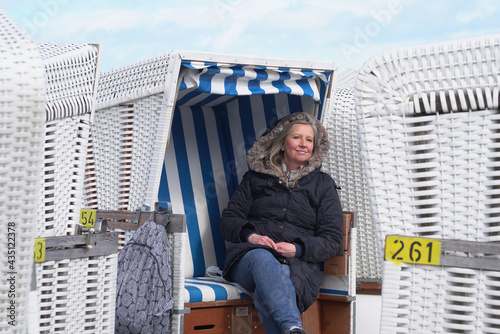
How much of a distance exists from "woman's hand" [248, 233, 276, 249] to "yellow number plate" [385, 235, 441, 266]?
1.93m

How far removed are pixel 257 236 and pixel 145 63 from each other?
4.20ft

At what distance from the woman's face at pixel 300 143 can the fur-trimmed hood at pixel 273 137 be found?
53mm

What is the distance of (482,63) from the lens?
1.99 metres

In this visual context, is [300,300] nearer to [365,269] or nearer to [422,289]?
[365,269]

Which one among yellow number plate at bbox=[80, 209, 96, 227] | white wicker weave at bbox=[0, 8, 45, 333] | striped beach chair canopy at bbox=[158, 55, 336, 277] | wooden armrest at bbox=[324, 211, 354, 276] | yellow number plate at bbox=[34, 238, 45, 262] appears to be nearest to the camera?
white wicker weave at bbox=[0, 8, 45, 333]

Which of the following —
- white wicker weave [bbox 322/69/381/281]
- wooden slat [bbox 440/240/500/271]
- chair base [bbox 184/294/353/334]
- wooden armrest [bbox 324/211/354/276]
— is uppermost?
white wicker weave [bbox 322/69/381/281]

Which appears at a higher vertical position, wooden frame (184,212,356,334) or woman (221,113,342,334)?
woman (221,113,342,334)

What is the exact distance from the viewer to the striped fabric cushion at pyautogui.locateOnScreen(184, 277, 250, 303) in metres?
3.87

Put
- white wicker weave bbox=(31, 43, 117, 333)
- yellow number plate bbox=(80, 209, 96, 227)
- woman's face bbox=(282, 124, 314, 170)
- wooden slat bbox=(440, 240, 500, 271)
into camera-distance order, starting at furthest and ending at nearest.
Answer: woman's face bbox=(282, 124, 314, 170) → yellow number plate bbox=(80, 209, 96, 227) → white wicker weave bbox=(31, 43, 117, 333) → wooden slat bbox=(440, 240, 500, 271)

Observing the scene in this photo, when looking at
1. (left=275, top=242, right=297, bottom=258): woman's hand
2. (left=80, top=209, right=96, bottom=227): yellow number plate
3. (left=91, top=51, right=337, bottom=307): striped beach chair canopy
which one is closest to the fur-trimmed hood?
(left=91, top=51, right=337, bottom=307): striped beach chair canopy

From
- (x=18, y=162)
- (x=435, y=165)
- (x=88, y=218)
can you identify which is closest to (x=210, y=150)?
(x=88, y=218)

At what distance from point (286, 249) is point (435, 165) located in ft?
6.40

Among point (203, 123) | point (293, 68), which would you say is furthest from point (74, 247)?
point (203, 123)

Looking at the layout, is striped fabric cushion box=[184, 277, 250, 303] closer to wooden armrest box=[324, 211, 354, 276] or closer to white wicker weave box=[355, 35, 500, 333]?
wooden armrest box=[324, 211, 354, 276]
